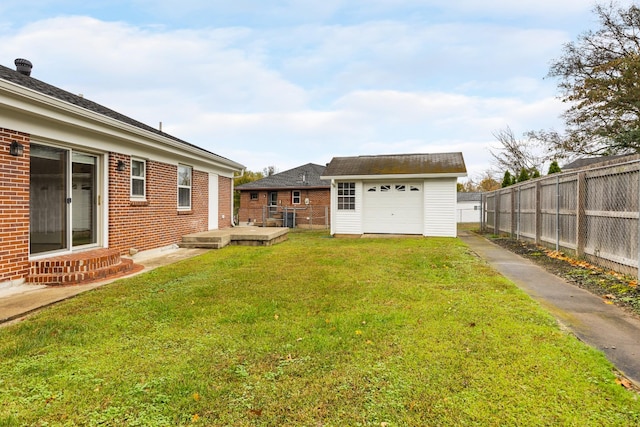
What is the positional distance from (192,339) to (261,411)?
4.59 feet

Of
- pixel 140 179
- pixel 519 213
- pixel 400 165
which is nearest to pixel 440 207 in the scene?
pixel 400 165

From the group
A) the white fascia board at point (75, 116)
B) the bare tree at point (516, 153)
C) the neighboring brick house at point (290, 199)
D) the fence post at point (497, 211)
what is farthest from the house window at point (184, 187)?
the bare tree at point (516, 153)

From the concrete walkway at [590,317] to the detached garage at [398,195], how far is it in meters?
6.54

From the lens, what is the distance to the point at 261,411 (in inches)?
83.7

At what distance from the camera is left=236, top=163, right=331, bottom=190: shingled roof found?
78.9ft

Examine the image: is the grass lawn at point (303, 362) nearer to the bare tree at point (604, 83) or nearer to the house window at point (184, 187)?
the house window at point (184, 187)

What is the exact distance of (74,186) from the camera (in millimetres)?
6500

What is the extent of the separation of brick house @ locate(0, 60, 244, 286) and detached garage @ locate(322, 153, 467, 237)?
648 centimetres

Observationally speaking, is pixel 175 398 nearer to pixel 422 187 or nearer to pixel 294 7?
pixel 294 7

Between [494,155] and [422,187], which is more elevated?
[494,155]

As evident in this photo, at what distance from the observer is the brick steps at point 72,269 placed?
5.33m

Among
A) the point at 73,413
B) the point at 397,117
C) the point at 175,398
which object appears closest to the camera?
the point at 73,413

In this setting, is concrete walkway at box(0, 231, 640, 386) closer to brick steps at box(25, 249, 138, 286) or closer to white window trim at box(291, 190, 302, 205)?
brick steps at box(25, 249, 138, 286)

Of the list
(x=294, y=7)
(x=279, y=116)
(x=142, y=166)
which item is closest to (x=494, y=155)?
(x=279, y=116)
